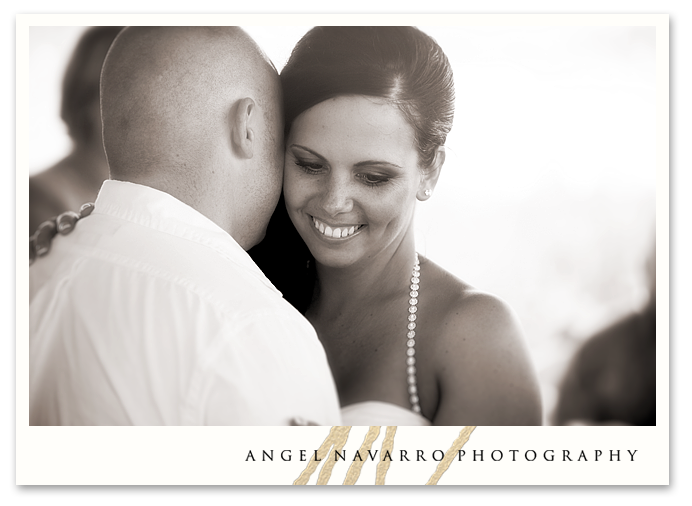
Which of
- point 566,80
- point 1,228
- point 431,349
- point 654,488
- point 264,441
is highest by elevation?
point 566,80

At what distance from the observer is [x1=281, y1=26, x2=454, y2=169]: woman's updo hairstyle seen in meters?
1.77

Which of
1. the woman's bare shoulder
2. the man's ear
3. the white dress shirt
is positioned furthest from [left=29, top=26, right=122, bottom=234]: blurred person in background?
the woman's bare shoulder

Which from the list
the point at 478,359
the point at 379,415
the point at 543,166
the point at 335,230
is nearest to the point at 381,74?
the point at 335,230

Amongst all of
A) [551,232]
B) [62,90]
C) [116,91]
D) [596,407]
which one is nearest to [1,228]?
[62,90]

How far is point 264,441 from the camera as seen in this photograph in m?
1.81

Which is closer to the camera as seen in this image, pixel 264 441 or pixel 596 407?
pixel 264 441

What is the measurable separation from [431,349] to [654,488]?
913 millimetres

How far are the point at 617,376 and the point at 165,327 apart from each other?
1405 millimetres

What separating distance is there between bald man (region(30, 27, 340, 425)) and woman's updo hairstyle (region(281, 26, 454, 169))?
0.10 m

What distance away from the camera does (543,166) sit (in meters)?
1.88

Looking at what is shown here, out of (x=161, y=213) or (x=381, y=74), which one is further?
(x=381, y=74)

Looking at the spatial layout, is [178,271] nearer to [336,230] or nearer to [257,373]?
[257,373]

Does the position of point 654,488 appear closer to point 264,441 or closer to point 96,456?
point 264,441

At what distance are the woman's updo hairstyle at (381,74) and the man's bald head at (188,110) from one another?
0.31 ft
